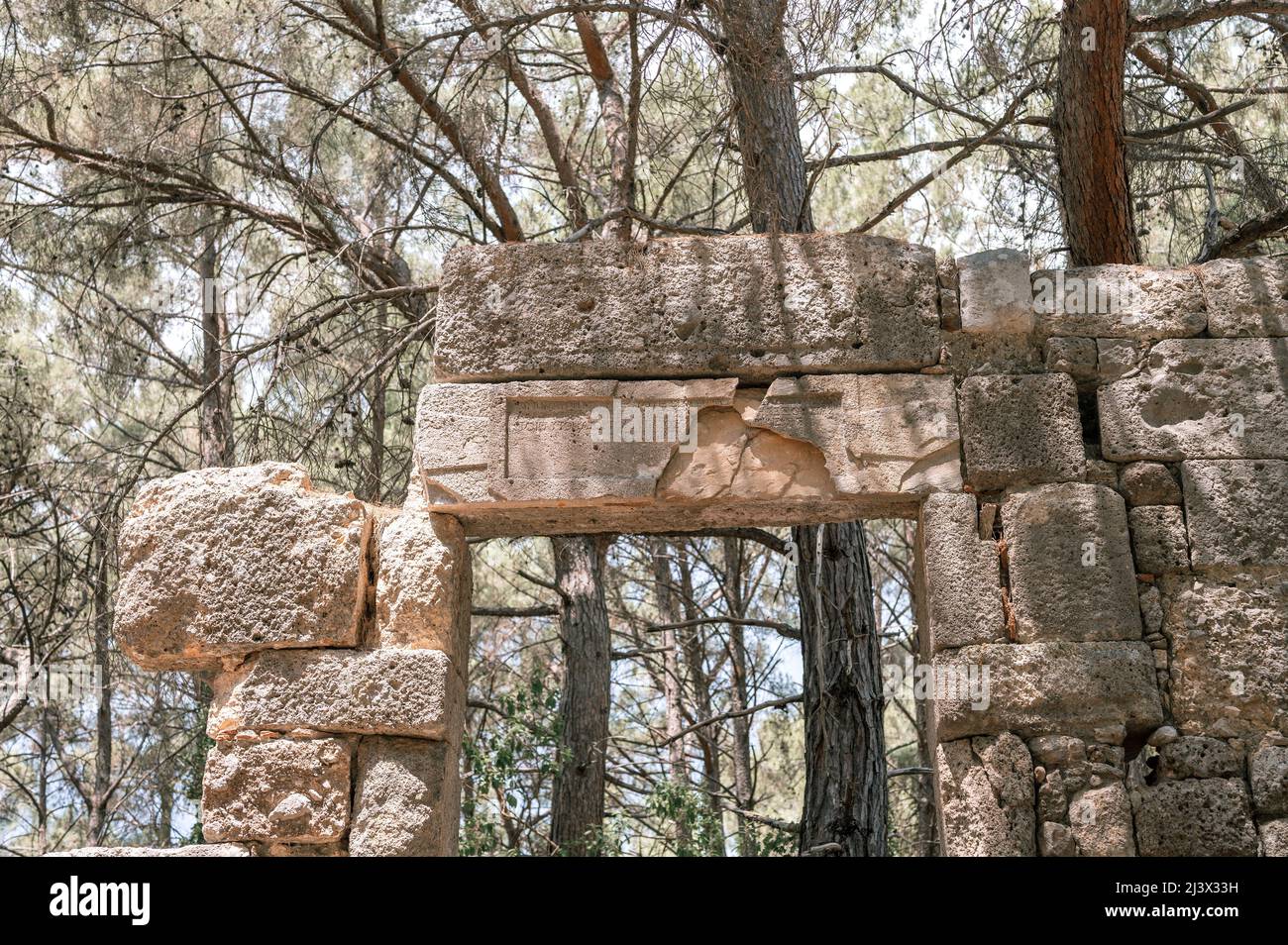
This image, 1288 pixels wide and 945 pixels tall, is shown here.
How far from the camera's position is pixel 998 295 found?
4164 millimetres

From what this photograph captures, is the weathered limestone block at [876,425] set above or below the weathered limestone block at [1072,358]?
below

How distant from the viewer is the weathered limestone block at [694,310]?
414cm

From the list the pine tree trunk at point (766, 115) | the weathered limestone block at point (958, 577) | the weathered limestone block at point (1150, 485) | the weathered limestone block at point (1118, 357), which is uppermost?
the pine tree trunk at point (766, 115)

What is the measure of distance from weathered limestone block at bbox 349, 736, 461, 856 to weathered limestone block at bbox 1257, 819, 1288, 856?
7.39 ft

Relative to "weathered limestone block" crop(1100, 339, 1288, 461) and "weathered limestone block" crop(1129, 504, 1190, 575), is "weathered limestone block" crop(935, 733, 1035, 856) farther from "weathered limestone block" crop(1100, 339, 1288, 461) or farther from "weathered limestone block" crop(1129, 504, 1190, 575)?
"weathered limestone block" crop(1100, 339, 1288, 461)

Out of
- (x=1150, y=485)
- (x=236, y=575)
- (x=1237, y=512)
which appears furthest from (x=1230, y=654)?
(x=236, y=575)

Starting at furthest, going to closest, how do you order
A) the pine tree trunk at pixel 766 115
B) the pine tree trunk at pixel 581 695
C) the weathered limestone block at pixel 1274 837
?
the pine tree trunk at pixel 581 695 → the pine tree trunk at pixel 766 115 → the weathered limestone block at pixel 1274 837

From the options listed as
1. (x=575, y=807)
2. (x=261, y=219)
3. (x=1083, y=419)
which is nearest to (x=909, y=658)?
(x=575, y=807)

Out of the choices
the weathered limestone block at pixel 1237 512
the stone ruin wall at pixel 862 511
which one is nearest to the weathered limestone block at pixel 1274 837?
the stone ruin wall at pixel 862 511

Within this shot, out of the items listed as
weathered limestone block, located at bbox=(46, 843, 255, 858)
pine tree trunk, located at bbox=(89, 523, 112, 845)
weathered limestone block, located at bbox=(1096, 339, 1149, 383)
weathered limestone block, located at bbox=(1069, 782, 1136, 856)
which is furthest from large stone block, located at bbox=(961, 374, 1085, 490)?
pine tree trunk, located at bbox=(89, 523, 112, 845)

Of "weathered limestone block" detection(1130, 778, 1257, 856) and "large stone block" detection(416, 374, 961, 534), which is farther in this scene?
"large stone block" detection(416, 374, 961, 534)

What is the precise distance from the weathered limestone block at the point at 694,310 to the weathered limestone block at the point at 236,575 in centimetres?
63

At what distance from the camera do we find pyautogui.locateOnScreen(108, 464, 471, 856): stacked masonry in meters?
3.90

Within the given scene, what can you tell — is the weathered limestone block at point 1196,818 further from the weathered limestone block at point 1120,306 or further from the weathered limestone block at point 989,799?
the weathered limestone block at point 1120,306
